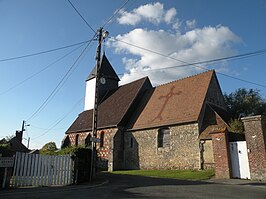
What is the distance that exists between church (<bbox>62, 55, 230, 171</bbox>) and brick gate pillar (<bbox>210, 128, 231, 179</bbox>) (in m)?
3.15

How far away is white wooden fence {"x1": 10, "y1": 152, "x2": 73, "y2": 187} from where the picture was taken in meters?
11.3

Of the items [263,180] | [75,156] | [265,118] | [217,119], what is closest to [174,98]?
[217,119]

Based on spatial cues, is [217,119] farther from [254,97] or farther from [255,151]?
[254,97]

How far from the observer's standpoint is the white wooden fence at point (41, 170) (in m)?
11.3

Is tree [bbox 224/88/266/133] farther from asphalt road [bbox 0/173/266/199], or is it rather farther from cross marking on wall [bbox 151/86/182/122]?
asphalt road [bbox 0/173/266/199]

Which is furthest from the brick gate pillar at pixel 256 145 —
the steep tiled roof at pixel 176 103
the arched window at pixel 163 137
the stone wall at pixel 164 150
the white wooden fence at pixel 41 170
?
the white wooden fence at pixel 41 170

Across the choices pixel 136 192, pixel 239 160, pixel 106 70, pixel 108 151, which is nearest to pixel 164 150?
pixel 108 151

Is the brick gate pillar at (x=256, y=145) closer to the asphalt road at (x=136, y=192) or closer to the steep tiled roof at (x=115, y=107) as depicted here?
the asphalt road at (x=136, y=192)

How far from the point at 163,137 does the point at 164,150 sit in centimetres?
121

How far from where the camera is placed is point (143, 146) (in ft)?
79.7

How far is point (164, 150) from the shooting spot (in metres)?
22.4

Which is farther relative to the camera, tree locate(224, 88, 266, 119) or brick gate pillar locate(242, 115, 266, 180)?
tree locate(224, 88, 266, 119)

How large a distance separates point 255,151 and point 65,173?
1039 cm

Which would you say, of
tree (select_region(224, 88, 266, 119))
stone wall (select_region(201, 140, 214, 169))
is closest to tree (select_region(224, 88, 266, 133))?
tree (select_region(224, 88, 266, 119))
